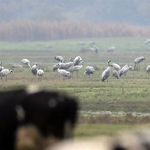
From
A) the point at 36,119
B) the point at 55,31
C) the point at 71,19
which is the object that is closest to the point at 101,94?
the point at 36,119

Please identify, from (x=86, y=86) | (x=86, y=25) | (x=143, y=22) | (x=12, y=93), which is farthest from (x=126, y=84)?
(x=143, y=22)

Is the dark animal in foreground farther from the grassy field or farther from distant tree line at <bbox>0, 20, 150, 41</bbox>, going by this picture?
distant tree line at <bbox>0, 20, 150, 41</bbox>

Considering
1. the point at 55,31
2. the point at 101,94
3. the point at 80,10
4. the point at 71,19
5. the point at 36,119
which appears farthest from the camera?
the point at 80,10

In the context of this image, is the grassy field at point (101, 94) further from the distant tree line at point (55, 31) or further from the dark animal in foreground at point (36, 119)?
the distant tree line at point (55, 31)

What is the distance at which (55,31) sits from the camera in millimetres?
60562

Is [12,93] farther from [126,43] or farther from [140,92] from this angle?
[126,43]

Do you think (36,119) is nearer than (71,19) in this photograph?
Yes

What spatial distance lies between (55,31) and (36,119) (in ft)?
183

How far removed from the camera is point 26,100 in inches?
193

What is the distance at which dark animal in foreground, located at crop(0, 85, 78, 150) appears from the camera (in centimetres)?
481

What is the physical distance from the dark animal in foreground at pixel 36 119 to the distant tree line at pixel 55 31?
53.6 metres

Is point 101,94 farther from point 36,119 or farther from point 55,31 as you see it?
point 55,31

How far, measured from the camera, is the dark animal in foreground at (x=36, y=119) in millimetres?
4812

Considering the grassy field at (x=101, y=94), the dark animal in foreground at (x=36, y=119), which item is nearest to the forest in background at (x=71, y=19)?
the grassy field at (x=101, y=94)
